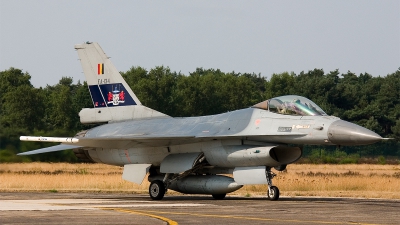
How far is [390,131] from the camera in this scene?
62.1 meters

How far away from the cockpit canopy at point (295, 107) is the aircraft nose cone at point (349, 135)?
2.64 ft

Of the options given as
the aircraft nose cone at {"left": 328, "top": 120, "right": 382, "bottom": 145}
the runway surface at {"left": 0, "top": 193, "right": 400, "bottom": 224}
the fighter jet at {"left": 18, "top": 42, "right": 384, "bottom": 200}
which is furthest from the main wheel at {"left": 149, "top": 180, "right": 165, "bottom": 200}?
the aircraft nose cone at {"left": 328, "top": 120, "right": 382, "bottom": 145}

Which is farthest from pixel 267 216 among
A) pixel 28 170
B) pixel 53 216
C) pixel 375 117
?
pixel 375 117

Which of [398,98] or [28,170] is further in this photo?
[398,98]

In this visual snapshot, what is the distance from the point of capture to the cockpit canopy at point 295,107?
698 inches

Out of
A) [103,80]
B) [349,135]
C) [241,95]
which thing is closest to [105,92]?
[103,80]

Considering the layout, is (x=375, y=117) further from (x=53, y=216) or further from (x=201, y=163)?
(x=53, y=216)

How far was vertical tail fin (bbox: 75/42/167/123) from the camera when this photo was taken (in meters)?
21.1

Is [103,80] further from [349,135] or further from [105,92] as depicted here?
[349,135]

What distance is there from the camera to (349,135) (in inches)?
658

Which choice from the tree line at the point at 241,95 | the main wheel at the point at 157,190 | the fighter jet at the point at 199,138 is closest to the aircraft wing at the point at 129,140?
the fighter jet at the point at 199,138

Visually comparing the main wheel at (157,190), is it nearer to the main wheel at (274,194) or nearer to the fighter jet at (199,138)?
the fighter jet at (199,138)

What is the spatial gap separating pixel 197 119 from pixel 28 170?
39.1ft

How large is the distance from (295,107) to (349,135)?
163 centimetres
